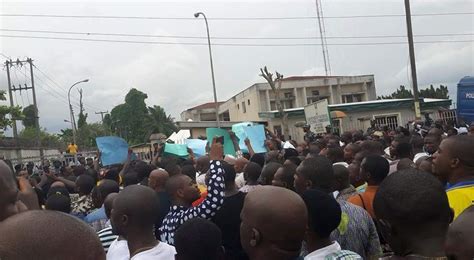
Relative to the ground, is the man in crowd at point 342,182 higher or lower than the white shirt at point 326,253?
higher

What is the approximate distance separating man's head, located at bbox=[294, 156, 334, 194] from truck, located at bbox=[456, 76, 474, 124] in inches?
598

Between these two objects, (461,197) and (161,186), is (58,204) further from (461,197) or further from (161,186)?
(461,197)

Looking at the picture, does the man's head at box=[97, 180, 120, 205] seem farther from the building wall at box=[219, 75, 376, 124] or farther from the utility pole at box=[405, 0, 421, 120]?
the building wall at box=[219, 75, 376, 124]

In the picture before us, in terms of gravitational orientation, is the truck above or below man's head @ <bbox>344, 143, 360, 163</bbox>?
above

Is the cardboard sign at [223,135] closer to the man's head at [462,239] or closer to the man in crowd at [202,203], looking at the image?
the man in crowd at [202,203]

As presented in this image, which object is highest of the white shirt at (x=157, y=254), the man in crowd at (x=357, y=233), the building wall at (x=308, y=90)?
the building wall at (x=308, y=90)

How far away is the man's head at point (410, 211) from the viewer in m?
2.11

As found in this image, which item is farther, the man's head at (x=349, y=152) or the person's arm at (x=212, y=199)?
the man's head at (x=349, y=152)

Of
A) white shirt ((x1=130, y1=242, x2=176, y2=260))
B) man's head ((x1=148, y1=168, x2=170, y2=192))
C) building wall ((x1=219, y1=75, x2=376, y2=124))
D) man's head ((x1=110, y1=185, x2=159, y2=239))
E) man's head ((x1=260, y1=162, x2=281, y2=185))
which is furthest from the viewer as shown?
building wall ((x1=219, y1=75, x2=376, y2=124))

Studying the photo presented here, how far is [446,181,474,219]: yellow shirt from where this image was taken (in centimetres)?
299

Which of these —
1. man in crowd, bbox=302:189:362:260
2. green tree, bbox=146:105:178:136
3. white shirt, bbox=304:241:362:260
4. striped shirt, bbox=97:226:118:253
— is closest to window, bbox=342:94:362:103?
green tree, bbox=146:105:178:136

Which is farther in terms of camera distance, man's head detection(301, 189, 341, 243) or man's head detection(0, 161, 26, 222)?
man's head detection(301, 189, 341, 243)

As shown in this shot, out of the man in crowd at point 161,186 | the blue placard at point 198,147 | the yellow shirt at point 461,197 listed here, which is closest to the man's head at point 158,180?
the man in crowd at point 161,186

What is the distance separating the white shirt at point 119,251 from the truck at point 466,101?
1652 cm
